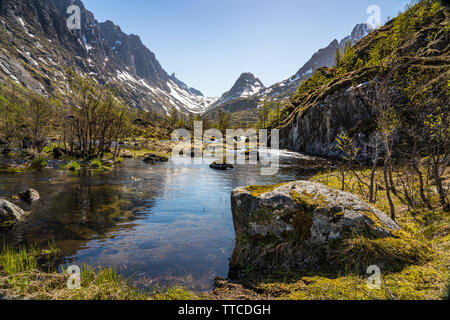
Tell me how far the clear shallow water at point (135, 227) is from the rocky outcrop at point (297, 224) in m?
1.59

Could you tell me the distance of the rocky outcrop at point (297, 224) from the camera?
255 inches

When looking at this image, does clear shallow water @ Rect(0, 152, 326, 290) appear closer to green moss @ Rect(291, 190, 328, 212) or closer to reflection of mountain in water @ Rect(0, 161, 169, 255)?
reflection of mountain in water @ Rect(0, 161, 169, 255)

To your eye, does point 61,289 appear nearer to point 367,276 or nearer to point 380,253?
point 367,276

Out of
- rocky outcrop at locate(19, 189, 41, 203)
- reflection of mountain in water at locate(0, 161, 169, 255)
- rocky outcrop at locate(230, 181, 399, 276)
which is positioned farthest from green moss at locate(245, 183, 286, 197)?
rocky outcrop at locate(19, 189, 41, 203)

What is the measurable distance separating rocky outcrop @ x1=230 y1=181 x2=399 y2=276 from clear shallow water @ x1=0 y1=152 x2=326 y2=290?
1.59 meters

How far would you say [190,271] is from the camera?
7555mm

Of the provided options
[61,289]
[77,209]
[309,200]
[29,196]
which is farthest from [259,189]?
[29,196]

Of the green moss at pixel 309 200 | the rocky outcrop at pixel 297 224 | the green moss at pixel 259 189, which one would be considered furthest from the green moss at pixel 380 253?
the green moss at pixel 259 189

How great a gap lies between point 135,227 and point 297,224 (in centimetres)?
858

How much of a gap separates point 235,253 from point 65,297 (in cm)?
496

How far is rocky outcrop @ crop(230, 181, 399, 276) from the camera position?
646cm
